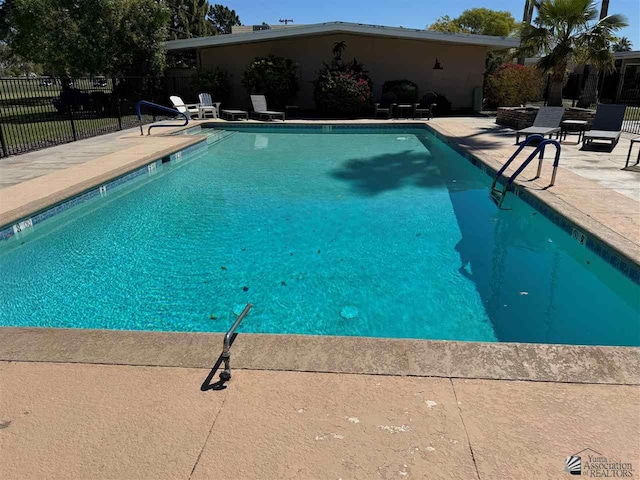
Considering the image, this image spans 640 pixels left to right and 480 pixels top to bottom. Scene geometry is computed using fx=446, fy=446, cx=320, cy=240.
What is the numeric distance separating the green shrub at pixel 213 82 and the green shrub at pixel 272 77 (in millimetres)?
1507

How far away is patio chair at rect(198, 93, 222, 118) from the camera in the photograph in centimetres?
1762

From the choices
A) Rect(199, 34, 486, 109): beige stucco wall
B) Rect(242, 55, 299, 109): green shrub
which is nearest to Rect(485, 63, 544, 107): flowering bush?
Rect(199, 34, 486, 109): beige stucco wall

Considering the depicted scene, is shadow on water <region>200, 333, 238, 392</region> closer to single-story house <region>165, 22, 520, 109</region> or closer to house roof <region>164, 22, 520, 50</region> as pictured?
house roof <region>164, 22, 520, 50</region>

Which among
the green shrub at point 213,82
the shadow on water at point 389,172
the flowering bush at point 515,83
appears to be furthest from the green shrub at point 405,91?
the shadow on water at point 389,172

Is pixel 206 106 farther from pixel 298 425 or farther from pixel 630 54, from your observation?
pixel 630 54

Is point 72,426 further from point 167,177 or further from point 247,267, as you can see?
point 167,177

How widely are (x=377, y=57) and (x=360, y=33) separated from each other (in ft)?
5.60

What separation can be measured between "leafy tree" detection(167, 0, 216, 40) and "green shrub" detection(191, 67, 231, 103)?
2738cm

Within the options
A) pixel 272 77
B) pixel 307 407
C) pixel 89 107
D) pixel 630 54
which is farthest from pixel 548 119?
pixel 630 54

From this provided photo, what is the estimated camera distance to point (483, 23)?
46.7 m

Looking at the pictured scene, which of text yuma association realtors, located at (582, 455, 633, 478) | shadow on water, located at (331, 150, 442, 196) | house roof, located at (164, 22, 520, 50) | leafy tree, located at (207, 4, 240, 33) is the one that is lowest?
shadow on water, located at (331, 150, 442, 196)

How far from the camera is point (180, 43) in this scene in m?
19.3

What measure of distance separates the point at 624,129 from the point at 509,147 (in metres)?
5.71

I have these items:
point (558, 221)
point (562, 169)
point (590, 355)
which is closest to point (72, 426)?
point (590, 355)
